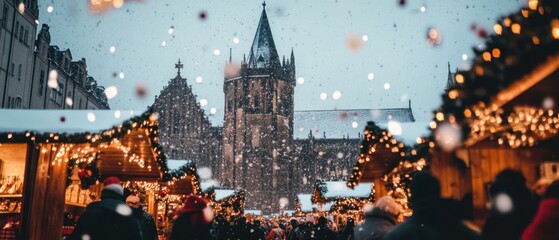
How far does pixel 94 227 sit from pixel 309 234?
29.5 feet

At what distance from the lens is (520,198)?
11.8 ft

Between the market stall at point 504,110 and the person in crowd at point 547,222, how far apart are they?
903 millimetres

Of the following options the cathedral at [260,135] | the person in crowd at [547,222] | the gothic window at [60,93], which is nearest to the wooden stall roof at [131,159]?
the person in crowd at [547,222]

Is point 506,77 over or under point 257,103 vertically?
under

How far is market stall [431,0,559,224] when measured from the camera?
11.1 ft

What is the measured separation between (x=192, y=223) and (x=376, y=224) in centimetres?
181

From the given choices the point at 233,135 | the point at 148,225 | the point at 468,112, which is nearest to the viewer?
the point at 468,112

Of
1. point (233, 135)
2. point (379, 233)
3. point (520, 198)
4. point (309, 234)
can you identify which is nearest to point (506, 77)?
→ point (520, 198)

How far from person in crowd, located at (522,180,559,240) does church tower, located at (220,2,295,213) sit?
6954 centimetres

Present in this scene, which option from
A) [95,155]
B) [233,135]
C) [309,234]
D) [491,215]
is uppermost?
[233,135]

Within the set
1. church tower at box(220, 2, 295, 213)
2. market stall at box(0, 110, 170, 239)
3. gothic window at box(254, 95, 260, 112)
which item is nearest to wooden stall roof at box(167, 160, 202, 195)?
market stall at box(0, 110, 170, 239)

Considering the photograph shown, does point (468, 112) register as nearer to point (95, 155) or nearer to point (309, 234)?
point (95, 155)

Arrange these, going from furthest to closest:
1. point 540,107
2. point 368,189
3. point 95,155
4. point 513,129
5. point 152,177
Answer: point 368,189
point 152,177
point 95,155
point 513,129
point 540,107

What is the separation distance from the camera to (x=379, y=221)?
17.7 feet
